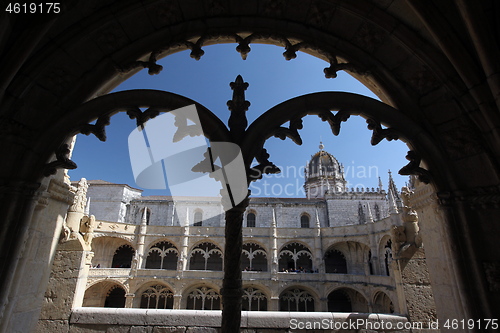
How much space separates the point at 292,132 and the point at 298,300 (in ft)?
76.9

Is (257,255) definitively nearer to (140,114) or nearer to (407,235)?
(407,235)

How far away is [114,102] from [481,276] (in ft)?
11.7

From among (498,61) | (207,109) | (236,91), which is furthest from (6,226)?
(498,61)

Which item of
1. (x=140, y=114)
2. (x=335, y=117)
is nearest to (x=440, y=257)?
(x=335, y=117)

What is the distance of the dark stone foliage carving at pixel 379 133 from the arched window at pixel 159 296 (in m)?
23.1

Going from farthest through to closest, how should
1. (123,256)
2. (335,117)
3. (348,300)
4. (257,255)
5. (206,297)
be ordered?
(257,255) → (123,256) → (348,300) → (206,297) → (335,117)

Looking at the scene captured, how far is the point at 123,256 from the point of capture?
86.7ft

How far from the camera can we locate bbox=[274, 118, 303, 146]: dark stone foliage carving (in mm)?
2586

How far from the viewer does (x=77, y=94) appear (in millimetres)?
2814

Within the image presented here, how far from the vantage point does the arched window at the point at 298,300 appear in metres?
22.4

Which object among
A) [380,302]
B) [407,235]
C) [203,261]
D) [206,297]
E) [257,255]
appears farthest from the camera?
[257,255]

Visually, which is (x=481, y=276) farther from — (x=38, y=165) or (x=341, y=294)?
(x=341, y=294)

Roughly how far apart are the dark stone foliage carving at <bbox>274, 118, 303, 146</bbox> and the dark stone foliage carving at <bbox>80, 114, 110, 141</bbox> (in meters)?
1.67

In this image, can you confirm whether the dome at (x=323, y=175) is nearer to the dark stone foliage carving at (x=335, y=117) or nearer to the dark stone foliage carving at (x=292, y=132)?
the dark stone foliage carving at (x=335, y=117)
